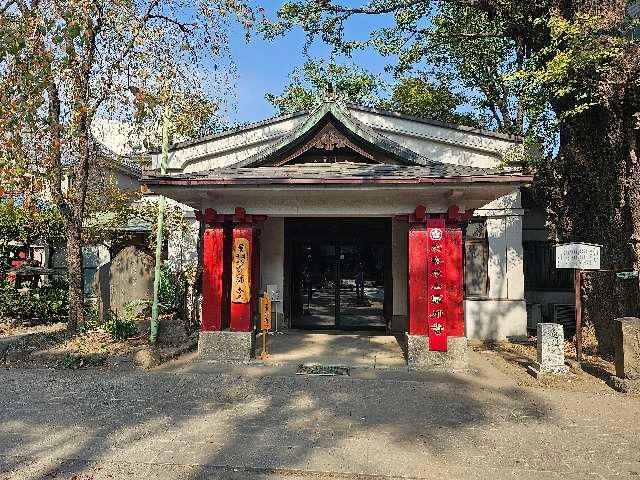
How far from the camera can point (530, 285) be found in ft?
47.3

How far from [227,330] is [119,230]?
304 inches

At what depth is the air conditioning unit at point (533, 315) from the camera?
14.0 metres

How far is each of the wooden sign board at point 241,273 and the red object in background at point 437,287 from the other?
3.66 metres

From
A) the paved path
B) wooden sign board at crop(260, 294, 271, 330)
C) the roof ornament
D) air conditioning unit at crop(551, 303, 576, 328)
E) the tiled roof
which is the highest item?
the roof ornament

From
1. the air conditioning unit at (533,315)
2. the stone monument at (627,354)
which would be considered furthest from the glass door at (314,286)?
the stone monument at (627,354)

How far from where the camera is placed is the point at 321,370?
9.06m

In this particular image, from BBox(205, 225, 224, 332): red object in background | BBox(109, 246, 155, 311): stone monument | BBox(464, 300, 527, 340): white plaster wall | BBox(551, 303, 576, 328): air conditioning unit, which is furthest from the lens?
BBox(551, 303, 576, 328): air conditioning unit

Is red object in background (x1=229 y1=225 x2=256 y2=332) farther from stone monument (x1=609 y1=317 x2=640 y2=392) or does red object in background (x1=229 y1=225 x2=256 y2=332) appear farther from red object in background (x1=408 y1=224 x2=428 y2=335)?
stone monument (x1=609 y1=317 x2=640 y2=392)

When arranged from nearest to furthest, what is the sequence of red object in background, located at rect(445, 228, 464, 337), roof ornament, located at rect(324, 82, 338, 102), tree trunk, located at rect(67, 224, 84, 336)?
1. red object in background, located at rect(445, 228, 464, 337)
2. roof ornament, located at rect(324, 82, 338, 102)
3. tree trunk, located at rect(67, 224, 84, 336)

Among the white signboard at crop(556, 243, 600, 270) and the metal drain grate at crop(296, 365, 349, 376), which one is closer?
the metal drain grate at crop(296, 365, 349, 376)

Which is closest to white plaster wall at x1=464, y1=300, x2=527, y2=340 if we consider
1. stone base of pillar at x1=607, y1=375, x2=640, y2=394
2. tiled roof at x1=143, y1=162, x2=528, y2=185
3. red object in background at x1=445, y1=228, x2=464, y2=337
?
red object in background at x1=445, y1=228, x2=464, y2=337

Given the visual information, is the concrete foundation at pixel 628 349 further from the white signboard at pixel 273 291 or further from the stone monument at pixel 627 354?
the white signboard at pixel 273 291

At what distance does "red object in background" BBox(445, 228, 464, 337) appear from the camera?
367 inches

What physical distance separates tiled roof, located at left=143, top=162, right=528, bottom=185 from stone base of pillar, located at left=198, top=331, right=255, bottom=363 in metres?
3.12
